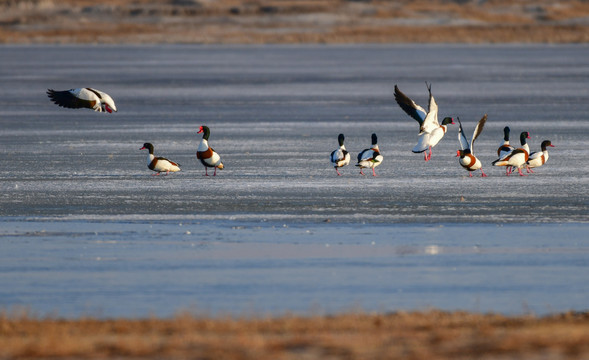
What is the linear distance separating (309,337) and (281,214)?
5934 millimetres

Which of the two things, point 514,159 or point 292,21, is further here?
point 292,21

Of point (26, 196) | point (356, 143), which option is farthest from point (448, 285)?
point (356, 143)

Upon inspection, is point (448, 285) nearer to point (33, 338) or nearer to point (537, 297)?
point (537, 297)

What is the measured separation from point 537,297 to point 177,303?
2.62 metres

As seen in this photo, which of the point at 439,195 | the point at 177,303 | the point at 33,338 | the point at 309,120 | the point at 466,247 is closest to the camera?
the point at 33,338

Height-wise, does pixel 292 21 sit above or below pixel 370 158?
above

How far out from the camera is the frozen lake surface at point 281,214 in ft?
30.2

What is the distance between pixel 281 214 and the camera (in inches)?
506

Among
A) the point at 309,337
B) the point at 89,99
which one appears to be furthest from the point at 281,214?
the point at 309,337

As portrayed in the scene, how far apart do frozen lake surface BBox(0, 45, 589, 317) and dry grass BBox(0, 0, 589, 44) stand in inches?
2079

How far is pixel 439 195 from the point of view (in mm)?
14117

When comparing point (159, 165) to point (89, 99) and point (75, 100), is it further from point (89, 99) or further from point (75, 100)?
point (75, 100)

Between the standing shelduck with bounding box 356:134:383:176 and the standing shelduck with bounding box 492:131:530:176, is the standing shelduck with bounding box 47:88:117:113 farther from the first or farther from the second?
the standing shelduck with bounding box 492:131:530:176

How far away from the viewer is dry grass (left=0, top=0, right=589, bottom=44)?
81.0 meters
